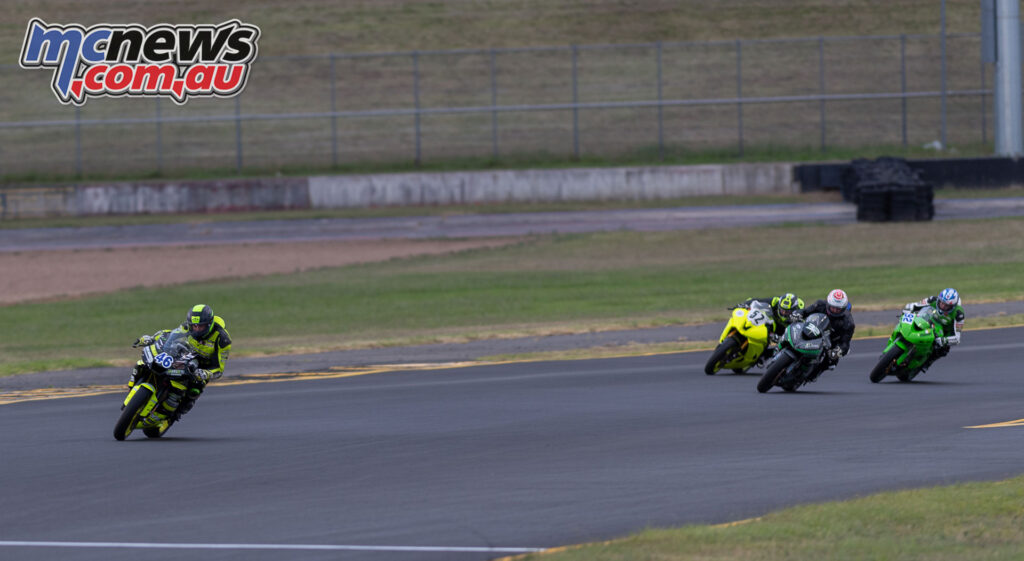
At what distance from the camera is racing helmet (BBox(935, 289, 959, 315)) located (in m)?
17.2

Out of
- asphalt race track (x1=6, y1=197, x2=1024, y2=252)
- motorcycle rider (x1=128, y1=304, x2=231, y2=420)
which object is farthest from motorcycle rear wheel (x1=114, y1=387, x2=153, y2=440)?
asphalt race track (x1=6, y1=197, x2=1024, y2=252)

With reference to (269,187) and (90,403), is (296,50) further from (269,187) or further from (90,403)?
(90,403)

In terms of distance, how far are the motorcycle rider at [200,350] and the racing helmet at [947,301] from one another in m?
9.12

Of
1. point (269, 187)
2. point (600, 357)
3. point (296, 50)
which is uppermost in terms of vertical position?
point (296, 50)

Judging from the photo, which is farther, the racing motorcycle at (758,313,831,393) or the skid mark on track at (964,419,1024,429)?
the racing motorcycle at (758,313,831,393)

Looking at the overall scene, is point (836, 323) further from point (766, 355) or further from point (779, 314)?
point (766, 355)

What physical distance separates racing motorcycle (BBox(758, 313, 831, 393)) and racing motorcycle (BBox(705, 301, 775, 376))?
1103mm

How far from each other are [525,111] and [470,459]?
156 feet

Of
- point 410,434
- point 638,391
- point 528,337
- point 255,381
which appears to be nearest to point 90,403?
point 255,381

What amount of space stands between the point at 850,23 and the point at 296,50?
1023 inches

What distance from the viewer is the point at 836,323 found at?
16891 millimetres

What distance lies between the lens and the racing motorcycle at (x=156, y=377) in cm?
1381

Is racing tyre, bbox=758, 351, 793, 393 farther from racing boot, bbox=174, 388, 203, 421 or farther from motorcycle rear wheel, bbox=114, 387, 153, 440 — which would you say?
motorcycle rear wheel, bbox=114, 387, 153, 440

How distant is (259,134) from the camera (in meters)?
59.2
